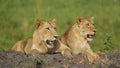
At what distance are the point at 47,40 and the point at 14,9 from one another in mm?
11637

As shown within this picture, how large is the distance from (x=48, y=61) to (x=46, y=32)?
1026 mm

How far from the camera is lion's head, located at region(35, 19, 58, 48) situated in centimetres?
1055

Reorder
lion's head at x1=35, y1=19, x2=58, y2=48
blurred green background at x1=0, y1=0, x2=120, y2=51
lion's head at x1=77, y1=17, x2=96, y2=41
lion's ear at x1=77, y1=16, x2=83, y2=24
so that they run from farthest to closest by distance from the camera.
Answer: blurred green background at x1=0, y1=0, x2=120, y2=51
lion's ear at x1=77, y1=16, x2=83, y2=24
lion's head at x1=77, y1=17, x2=96, y2=41
lion's head at x1=35, y1=19, x2=58, y2=48

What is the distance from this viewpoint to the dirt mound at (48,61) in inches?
376

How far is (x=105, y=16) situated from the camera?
2103cm

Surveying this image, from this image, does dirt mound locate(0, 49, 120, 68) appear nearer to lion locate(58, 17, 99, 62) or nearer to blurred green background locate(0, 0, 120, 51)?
lion locate(58, 17, 99, 62)

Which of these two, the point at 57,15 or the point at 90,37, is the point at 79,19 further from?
the point at 57,15

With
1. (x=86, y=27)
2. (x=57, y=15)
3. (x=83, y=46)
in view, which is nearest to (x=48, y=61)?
(x=83, y=46)

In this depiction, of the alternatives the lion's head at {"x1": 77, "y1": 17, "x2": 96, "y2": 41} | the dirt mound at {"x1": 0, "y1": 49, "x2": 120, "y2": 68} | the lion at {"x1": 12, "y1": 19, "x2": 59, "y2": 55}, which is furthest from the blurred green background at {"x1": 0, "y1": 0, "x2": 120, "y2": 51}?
the dirt mound at {"x1": 0, "y1": 49, "x2": 120, "y2": 68}

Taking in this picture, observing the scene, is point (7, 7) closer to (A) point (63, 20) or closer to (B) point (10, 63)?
(A) point (63, 20)

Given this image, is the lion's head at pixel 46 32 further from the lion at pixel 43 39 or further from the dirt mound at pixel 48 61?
the dirt mound at pixel 48 61

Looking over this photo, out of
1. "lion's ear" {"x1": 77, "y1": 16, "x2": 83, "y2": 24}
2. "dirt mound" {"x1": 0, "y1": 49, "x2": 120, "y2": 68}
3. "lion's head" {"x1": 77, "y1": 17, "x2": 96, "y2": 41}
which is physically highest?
"lion's ear" {"x1": 77, "y1": 16, "x2": 83, "y2": 24}

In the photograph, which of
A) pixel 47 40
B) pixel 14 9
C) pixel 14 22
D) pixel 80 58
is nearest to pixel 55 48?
pixel 47 40

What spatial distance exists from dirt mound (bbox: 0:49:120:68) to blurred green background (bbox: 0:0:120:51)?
6.01 meters
